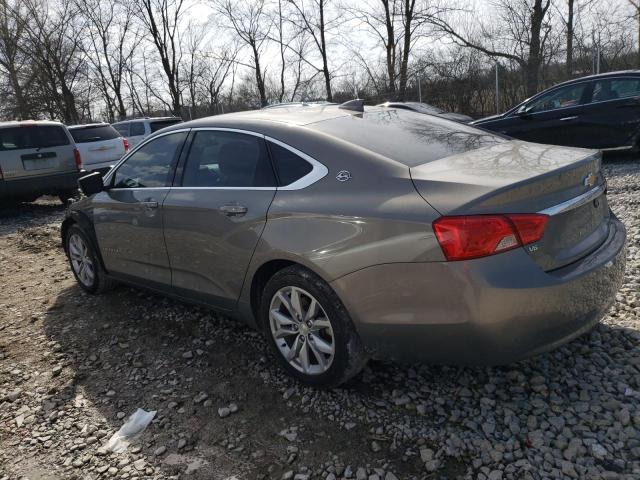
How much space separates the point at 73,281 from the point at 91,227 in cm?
115

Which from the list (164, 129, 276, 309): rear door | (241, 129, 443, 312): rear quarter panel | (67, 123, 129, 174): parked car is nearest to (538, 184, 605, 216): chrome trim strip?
(241, 129, 443, 312): rear quarter panel

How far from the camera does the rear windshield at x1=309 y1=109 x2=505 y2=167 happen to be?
2.84 metres

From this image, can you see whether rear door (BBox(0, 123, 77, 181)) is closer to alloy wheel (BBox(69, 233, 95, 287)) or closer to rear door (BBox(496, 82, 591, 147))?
alloy wheel (BBox(69, 233, 95, 287))

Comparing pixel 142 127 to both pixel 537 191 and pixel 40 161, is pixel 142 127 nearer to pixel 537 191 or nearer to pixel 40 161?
pixel 40 161

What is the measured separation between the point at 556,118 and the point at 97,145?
9.97 m

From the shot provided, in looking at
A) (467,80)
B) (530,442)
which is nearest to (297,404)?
(530,442)

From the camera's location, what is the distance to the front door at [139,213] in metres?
3.81

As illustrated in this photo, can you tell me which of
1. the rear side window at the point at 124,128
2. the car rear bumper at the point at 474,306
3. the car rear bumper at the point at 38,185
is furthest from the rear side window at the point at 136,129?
the car rear bumper at the point at 474,306

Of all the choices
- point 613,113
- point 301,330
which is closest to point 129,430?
point 301,330

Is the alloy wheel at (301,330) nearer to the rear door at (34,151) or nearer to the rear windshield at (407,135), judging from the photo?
the rear windshield at (407,135)

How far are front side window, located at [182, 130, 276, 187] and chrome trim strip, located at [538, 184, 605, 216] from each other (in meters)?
1.47

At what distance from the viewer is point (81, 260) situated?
499cm

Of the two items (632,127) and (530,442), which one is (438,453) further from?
(632,127)

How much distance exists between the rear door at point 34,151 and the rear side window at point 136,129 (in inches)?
296
